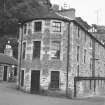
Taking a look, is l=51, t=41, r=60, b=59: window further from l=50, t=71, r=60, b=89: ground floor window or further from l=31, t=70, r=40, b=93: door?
l=31, t=70, r=40, b=93: door

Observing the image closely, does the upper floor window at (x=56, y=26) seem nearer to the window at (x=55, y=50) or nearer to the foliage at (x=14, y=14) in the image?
the window at (x=55, y=50)

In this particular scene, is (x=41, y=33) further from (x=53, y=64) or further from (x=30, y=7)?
(x=30, y=7)

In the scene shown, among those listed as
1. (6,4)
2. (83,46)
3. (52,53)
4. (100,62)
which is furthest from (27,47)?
(6,4)

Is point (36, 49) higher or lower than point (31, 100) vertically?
higher

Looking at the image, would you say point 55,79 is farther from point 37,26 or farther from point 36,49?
point 37,26

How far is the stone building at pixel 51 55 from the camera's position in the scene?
1141 inches

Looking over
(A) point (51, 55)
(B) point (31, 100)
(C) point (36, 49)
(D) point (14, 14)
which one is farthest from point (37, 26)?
(D) point (14, 14)

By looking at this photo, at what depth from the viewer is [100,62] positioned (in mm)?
44281

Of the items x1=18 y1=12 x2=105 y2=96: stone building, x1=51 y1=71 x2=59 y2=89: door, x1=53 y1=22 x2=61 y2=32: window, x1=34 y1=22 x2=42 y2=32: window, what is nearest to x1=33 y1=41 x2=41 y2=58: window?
x1=18 y1=12 x2=105 y2=96: stone building

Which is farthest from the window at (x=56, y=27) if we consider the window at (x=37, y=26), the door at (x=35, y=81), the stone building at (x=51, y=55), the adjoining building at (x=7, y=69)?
the adjoining building at (x=7, y=69)

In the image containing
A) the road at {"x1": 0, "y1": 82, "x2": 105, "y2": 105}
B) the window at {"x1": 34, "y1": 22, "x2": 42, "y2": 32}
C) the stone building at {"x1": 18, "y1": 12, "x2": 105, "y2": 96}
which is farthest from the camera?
the window at {"x1": 34, "y1": 22, "x2": 42, "y2": 32}

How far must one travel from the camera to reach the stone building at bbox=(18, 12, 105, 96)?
95.1 feet

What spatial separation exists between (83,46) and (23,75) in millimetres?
9971

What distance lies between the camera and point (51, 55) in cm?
2962
